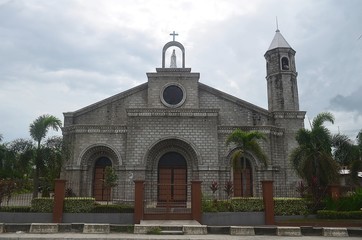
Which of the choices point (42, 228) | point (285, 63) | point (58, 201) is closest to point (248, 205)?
point (58, 201)

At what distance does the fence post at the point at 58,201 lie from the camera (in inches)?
679

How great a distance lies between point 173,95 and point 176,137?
410cm

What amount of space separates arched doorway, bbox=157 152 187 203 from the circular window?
157 inches

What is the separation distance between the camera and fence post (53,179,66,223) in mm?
17250

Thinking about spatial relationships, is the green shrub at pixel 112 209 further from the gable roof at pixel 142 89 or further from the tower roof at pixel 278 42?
the tower roof at pixel 278 42

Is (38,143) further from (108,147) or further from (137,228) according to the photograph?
(137,228)

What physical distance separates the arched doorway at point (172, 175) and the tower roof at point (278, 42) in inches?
469

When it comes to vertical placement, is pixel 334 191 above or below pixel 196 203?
above

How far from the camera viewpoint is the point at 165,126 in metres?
23.8

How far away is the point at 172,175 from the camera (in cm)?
2420

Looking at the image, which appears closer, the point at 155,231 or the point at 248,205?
the point at 155,231

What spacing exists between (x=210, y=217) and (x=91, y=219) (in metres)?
5.94

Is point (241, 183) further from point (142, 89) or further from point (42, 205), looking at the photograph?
point (42, 205)

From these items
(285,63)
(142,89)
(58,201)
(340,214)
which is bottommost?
(340,214)
